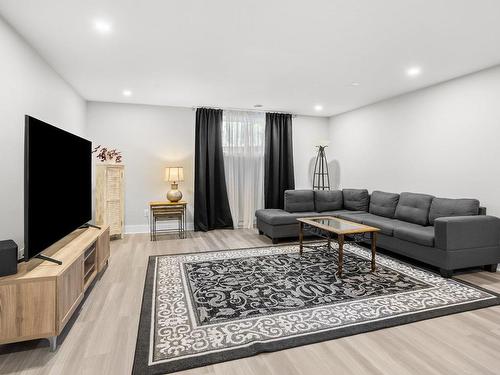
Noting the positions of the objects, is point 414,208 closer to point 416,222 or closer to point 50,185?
point 416,222

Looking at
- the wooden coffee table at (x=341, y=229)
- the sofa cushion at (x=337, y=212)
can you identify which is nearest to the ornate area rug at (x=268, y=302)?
the wooden coffee table at (x=341, y=229)

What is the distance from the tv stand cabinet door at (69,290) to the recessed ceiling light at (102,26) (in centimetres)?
206

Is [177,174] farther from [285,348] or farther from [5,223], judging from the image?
[285,348]

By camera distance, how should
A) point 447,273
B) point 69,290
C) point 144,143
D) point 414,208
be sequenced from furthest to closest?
1. point 144,143
2. point 414,208
3. point 447,273
4. point 69,290

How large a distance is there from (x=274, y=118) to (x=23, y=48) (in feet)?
14.7

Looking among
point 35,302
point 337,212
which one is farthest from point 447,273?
point 35,302

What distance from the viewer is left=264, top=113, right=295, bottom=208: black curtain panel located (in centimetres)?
634

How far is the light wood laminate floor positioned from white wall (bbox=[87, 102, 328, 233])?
322cm

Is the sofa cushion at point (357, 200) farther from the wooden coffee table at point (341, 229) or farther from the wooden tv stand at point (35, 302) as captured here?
the wooden tv stand at point (35, 302)

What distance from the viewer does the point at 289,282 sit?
319cm

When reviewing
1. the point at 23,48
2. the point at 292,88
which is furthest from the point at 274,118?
the point at 23,48

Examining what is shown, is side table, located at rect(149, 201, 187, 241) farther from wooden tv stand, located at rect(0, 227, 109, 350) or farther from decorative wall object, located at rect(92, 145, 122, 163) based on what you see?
wooden tv stand, located at rect(0, 227, 109, 350)

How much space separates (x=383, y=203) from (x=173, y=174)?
12.4 feet

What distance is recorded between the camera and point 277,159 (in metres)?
6.38
